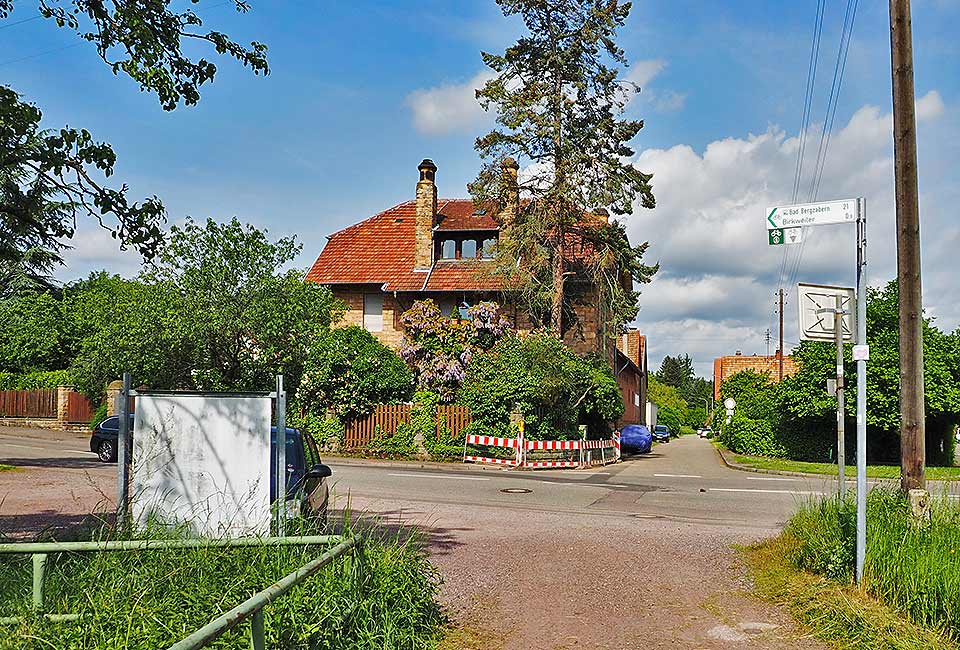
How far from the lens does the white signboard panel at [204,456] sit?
7.77m

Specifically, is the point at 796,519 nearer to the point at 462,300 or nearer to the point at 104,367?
the point at 104,367

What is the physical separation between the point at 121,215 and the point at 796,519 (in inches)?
296

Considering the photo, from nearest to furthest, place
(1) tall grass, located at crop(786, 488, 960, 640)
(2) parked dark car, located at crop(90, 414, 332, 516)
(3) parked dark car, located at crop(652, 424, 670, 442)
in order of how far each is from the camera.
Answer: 1. (1) tall grass, located at crop(786, 488, 960, 640)
2. (2) parked dark car, located at crop(90, 414, 332, 516)
3. (3) parked dark car, located at crop(652, 424, 670, 442)

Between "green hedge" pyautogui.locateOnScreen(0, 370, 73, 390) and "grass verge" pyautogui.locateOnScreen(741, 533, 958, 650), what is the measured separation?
131ft

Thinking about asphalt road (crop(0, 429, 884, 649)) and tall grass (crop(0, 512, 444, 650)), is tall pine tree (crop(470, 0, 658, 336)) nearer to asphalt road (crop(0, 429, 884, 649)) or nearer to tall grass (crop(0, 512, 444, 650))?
asphalt road (crop(0, 429, 884, 649))

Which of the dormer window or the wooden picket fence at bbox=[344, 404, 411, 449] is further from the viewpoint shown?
the dormer window

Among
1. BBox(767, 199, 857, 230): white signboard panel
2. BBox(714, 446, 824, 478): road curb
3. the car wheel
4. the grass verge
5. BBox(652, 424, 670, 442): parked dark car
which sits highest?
BBox(767, 199, 857, 230): white signboard panel

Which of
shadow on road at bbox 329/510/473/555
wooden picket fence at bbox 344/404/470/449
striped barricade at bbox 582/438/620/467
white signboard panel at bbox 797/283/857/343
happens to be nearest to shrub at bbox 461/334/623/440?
striped barricade at bbox 582/438/620/467

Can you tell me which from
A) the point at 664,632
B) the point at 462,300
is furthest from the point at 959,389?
the point at 664,632

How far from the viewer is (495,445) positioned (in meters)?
28.5

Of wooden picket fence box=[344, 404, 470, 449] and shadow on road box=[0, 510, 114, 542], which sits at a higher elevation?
wooden picket fence box=[344, 404, 470, 449]

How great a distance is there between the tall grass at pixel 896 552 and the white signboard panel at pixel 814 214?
2685 millimetres

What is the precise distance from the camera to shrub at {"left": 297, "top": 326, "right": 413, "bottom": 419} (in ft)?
101

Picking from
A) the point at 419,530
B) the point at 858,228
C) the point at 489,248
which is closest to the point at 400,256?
the point at 489,248
